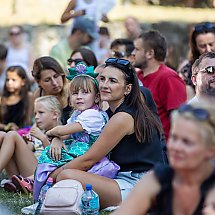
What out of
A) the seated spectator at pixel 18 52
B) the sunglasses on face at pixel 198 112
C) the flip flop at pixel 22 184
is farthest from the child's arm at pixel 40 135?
the seated spectator at pixel 18 52

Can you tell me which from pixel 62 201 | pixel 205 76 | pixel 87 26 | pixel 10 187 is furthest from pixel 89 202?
pixel 87 26

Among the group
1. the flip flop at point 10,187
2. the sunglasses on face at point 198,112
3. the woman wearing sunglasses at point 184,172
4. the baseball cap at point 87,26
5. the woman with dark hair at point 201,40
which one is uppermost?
the sunglasses on face at point 198,112

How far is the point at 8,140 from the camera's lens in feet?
25.4

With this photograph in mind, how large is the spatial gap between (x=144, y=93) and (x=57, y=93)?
1.61 metres

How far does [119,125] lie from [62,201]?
2.55ft

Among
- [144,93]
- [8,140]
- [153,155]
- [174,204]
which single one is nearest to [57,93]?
[8,140]

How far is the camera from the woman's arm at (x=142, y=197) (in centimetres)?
→ 377

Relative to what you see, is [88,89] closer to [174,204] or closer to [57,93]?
[57,93]

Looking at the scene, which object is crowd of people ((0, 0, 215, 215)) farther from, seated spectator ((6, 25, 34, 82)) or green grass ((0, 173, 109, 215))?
seated spectator ((6, 25, 34, 82))

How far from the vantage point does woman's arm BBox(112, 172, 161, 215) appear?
377cm

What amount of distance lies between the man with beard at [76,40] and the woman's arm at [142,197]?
7441 millimetres

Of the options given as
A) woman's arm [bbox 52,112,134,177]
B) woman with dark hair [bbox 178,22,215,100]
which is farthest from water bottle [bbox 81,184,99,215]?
woman with dark hair [bbox 178,22,215,100]

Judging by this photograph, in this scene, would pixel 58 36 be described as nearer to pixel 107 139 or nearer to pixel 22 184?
pixel 22 184

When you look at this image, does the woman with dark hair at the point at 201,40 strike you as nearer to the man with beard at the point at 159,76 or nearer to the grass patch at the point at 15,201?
the man with beard at the point at 159,76
